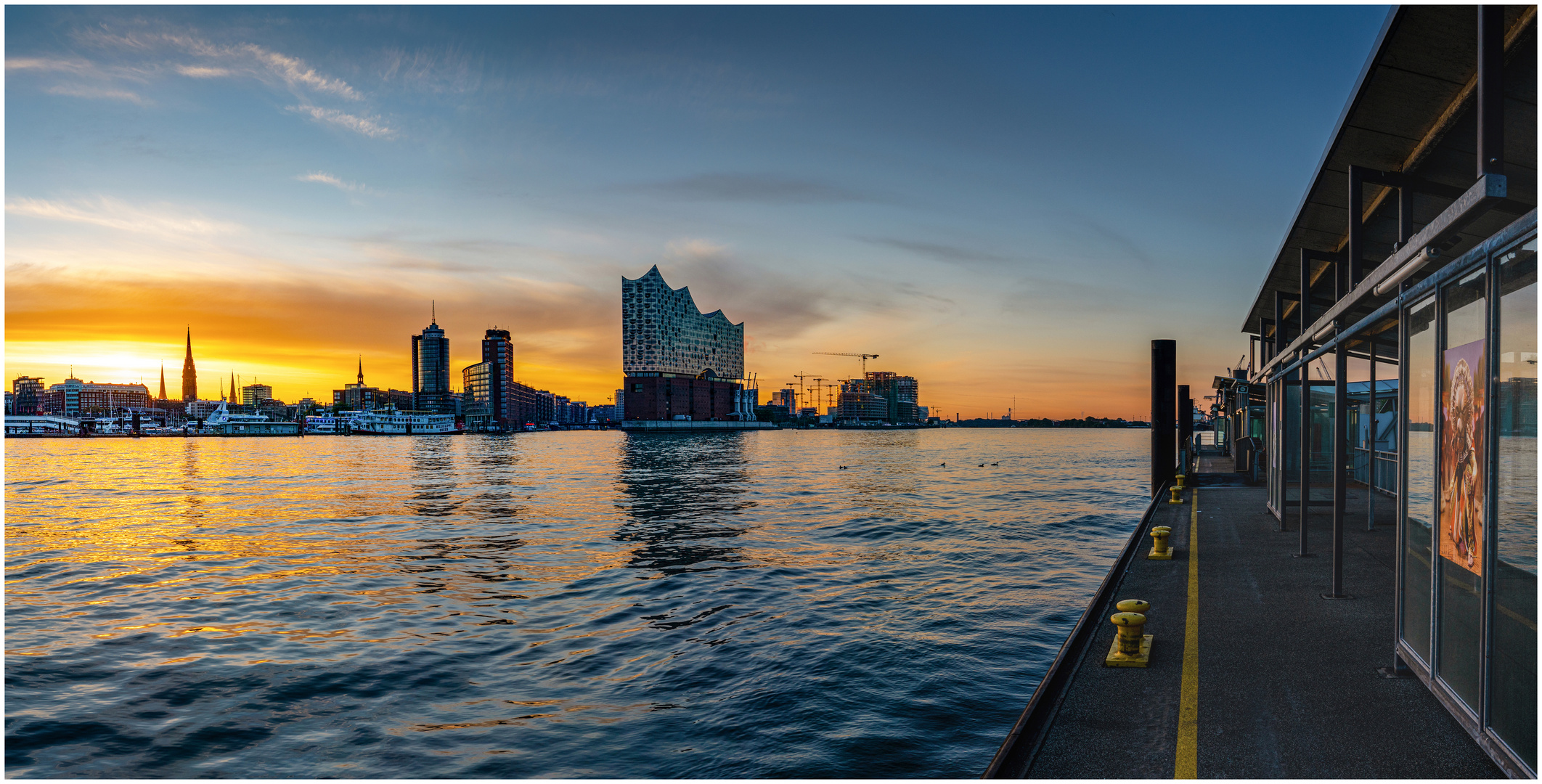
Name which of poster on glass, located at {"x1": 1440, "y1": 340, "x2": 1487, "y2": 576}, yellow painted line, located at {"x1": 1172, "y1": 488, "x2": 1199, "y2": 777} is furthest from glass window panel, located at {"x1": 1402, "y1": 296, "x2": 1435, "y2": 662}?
yellow painted line, located at {"x1": 1172, "y1": 488, "x2": 1199, "y2": 777}

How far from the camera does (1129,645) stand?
272 inches

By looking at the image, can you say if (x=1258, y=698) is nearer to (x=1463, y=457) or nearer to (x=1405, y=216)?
(x=1463, y=457)

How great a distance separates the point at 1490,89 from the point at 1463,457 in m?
2.30

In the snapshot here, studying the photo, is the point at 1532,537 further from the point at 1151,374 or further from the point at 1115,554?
the point at 1151,374

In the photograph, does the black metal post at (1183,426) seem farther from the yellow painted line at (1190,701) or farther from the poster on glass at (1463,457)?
the poster on glass at (1463,457)

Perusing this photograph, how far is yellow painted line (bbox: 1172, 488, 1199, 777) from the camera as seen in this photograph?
16.1ft

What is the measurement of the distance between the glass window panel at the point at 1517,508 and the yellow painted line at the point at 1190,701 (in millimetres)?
1662

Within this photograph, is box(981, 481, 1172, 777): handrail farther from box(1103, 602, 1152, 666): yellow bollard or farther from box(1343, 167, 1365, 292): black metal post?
box(1343, 167, 1365, 292): black metal post

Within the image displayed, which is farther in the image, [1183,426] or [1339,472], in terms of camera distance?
[1183,426]

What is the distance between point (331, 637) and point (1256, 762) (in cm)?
1180

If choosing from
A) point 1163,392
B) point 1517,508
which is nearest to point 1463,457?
point 1517,508

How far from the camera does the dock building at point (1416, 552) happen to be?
14.5 feet

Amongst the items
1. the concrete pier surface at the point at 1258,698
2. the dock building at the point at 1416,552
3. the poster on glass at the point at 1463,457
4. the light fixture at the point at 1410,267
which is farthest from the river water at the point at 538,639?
the light fixture at the point at 1410,267

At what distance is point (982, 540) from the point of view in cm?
2016
